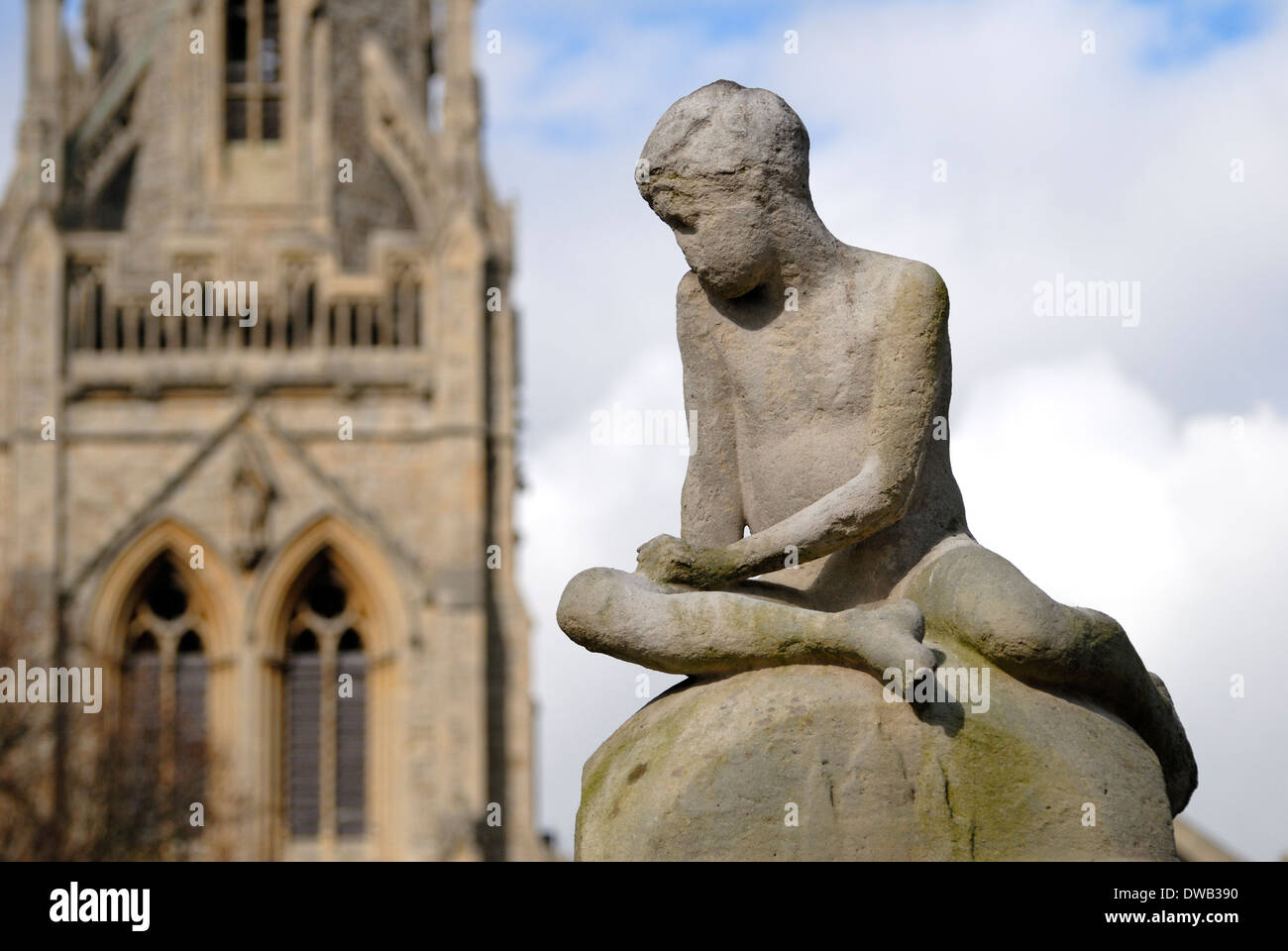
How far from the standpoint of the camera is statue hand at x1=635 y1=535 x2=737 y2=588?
545cm

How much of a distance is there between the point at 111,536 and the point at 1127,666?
35.1 metres

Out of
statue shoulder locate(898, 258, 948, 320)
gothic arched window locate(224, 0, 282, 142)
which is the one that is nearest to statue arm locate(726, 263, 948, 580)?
statue shoulder locate(898, 258, 948, 320)

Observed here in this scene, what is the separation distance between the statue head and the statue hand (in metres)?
0.51

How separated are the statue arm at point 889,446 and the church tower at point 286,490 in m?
33.2

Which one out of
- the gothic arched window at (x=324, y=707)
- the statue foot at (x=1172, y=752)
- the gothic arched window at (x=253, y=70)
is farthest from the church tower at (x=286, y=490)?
the statue foot at (x=1172, y=752)

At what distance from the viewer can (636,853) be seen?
522 cm

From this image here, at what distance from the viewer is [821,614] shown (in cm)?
532

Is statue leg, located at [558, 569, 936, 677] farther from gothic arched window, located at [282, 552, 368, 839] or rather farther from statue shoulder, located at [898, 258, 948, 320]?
gothic arched window, located at [282, 552, 368, 839]

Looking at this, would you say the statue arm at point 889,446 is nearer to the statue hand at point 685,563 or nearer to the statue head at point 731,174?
the statue hand at point 685,563

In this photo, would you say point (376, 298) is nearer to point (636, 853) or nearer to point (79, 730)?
point (79, 730)

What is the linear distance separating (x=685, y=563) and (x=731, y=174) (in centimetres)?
71

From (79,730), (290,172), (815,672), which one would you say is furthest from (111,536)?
(815,672)
